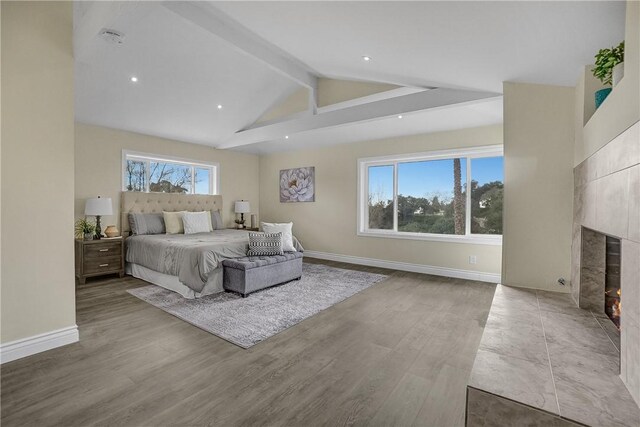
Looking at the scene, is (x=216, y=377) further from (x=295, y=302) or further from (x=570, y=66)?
(x=570, y=66)

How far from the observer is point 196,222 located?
17.8ft

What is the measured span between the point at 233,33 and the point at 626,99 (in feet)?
11.0

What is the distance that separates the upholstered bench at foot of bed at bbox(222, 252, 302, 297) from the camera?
368cm

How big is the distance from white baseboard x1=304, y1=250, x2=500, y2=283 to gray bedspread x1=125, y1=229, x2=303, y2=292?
2384 mm

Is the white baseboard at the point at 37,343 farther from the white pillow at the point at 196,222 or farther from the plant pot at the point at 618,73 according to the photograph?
the plant pot at the point at 618,73

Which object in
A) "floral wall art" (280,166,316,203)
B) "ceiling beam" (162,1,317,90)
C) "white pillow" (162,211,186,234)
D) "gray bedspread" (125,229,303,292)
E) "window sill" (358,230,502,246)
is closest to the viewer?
"ceiling beam" (162,1,317,90)

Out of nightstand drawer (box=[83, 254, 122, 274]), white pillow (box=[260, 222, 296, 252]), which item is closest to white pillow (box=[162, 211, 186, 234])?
nightstand drawer (box=[83, 254, 122, 274])

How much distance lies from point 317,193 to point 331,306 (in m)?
3.36

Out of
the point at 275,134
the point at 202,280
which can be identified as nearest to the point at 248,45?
the point at 275,134

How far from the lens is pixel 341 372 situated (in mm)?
2072

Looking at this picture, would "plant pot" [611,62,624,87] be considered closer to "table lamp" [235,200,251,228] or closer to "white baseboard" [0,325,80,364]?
"white baseboard" [0,325,80,364]

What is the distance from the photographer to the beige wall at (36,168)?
2.16m

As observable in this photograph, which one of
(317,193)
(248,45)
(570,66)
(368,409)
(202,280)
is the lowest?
(368,409)

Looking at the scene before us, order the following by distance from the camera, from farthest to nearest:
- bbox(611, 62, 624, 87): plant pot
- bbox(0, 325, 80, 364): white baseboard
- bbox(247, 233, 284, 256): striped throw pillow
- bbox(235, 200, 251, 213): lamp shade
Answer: bbox(235, 200, 251, 213): lamp shade, bbox(247, 233, 284, 256): striped throw pillow, bbox(0, 325, 80, 364): white baseboard, bbox(611, 62, 624, 87): plant pot
